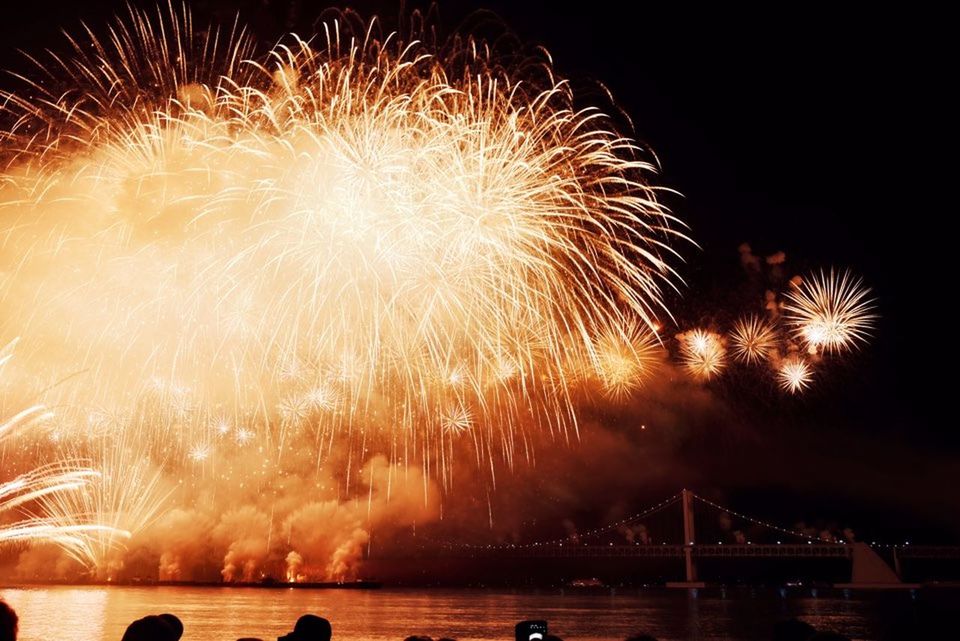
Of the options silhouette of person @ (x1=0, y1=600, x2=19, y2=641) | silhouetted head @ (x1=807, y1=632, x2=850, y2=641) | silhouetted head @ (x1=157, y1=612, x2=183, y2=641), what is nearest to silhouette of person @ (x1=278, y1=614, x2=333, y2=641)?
silhouetted head @ (x1=157, y1=612, x2=183, y2=641)

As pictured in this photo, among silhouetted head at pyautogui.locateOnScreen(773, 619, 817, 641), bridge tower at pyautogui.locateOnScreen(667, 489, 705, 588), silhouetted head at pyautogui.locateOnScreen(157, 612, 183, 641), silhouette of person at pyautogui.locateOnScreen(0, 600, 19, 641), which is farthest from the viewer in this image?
bridge tower at pyautogui.locateOnScreen(667, 489, 705, 588)

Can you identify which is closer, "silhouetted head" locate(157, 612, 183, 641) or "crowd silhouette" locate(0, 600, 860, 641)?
"crowd silhouette" locate(0, 600, 860, 641)

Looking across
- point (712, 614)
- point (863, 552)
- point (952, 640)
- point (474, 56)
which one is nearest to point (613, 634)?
point (952, 640)

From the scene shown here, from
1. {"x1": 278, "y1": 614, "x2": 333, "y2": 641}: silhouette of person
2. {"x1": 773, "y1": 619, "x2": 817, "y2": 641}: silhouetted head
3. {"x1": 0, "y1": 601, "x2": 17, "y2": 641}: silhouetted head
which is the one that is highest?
{"x1": 0, "y1": 601, "x2": 17, "y2": 641}: silhouetted head

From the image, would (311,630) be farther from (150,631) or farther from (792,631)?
(792,631)

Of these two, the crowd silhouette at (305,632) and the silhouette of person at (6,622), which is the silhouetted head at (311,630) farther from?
Answer: the silhouette of person at (6,622)

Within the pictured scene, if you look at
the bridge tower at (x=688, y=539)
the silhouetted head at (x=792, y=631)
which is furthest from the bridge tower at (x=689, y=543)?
the silhouetted head at (x=792, y=631)

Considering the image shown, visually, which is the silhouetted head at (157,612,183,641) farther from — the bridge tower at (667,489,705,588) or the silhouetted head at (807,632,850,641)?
the bridge tower at (667,489,705,588)
